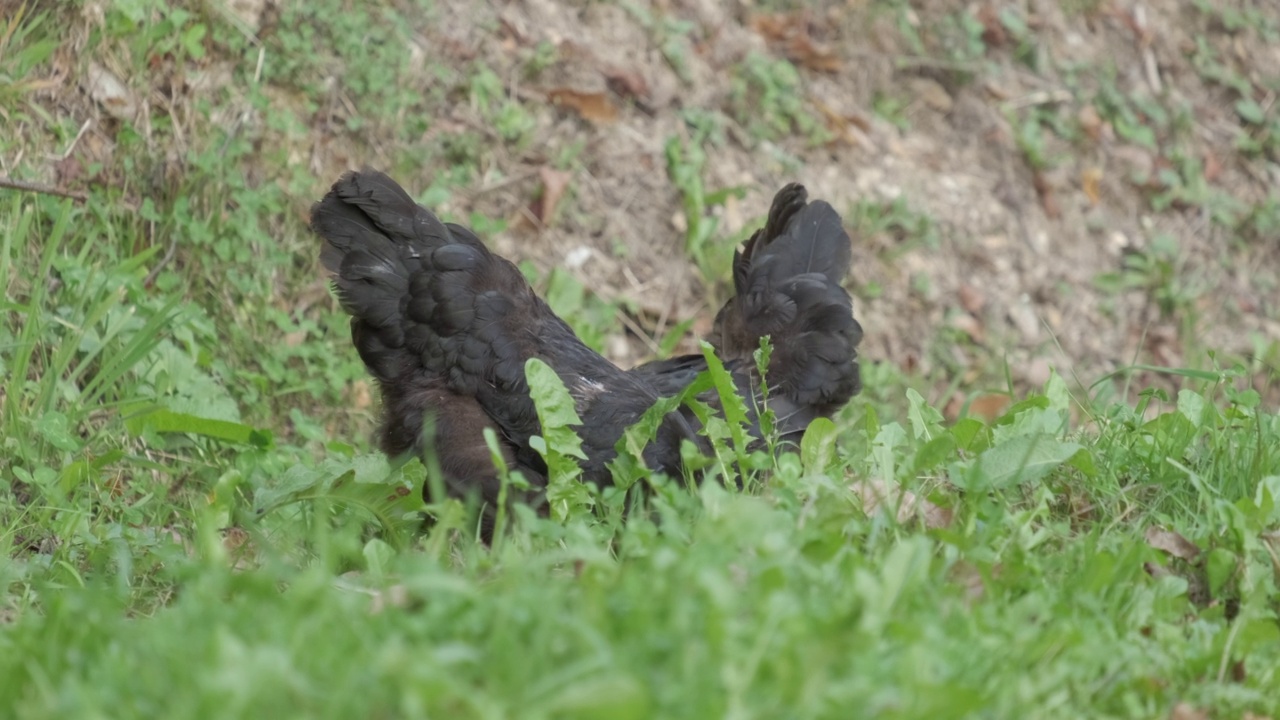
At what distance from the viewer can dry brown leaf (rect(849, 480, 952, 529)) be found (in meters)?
2.95

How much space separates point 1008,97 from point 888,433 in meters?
5.50

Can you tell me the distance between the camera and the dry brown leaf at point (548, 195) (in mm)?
6551

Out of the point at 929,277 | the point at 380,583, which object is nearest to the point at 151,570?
the point at 380,583

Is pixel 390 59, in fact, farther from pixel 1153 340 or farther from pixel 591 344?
pixel 1153 340

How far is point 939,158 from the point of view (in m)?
7.96

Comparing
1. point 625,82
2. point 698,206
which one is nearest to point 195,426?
point 698,206

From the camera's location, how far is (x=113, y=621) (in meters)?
1.85

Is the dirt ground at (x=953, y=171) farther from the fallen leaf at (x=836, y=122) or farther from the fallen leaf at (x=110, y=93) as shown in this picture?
the fallen leaf at (x=110, y=93)

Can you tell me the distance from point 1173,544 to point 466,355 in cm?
244

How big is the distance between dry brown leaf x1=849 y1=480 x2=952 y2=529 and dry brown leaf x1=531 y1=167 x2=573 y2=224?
3674 mm

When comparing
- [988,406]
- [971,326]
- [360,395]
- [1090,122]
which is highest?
[1090,122]

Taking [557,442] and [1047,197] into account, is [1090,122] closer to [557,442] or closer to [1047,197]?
[1047,197]

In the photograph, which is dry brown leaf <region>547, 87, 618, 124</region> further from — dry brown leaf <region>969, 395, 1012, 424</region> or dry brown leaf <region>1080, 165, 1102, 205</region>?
dry brown leaf <region>1080, 165, 1102, 205</region>

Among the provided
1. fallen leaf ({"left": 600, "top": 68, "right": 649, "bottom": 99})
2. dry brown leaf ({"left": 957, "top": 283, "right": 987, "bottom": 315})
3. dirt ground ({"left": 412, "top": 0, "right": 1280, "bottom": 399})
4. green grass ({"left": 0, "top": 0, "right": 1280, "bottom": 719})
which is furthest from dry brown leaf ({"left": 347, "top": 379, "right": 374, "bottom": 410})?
dry brown leaf ({"left": 957, "top": 283, "right": 987, "bottom": 315})
